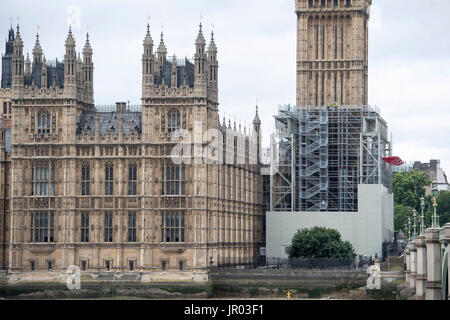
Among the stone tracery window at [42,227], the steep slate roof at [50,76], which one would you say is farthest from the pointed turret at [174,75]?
the stone tracery window at [42,227]

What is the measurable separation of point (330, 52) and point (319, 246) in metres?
34.7

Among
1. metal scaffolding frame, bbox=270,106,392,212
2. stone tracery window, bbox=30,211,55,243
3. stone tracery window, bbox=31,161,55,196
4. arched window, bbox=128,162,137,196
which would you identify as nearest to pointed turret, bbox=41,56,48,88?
stone tracery window, bbox=31,161,55,196

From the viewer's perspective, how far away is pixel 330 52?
142625 mm

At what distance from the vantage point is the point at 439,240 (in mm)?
66188

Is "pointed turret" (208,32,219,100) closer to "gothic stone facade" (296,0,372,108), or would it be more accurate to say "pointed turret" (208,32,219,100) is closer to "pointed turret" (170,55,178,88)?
"pointed turret" (170,55,178,88)

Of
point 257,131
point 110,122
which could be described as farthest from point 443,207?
point 110,122

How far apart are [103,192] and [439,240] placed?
4711cm

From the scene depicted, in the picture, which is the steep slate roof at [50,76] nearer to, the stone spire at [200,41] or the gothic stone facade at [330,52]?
the stone spire at [200,41]

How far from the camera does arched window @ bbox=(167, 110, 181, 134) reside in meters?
106

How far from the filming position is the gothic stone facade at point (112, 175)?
105500 mm

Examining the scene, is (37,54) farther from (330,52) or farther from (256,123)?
(330,52)

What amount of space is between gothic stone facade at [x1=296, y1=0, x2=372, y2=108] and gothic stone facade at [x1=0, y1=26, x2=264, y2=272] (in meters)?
35.8
